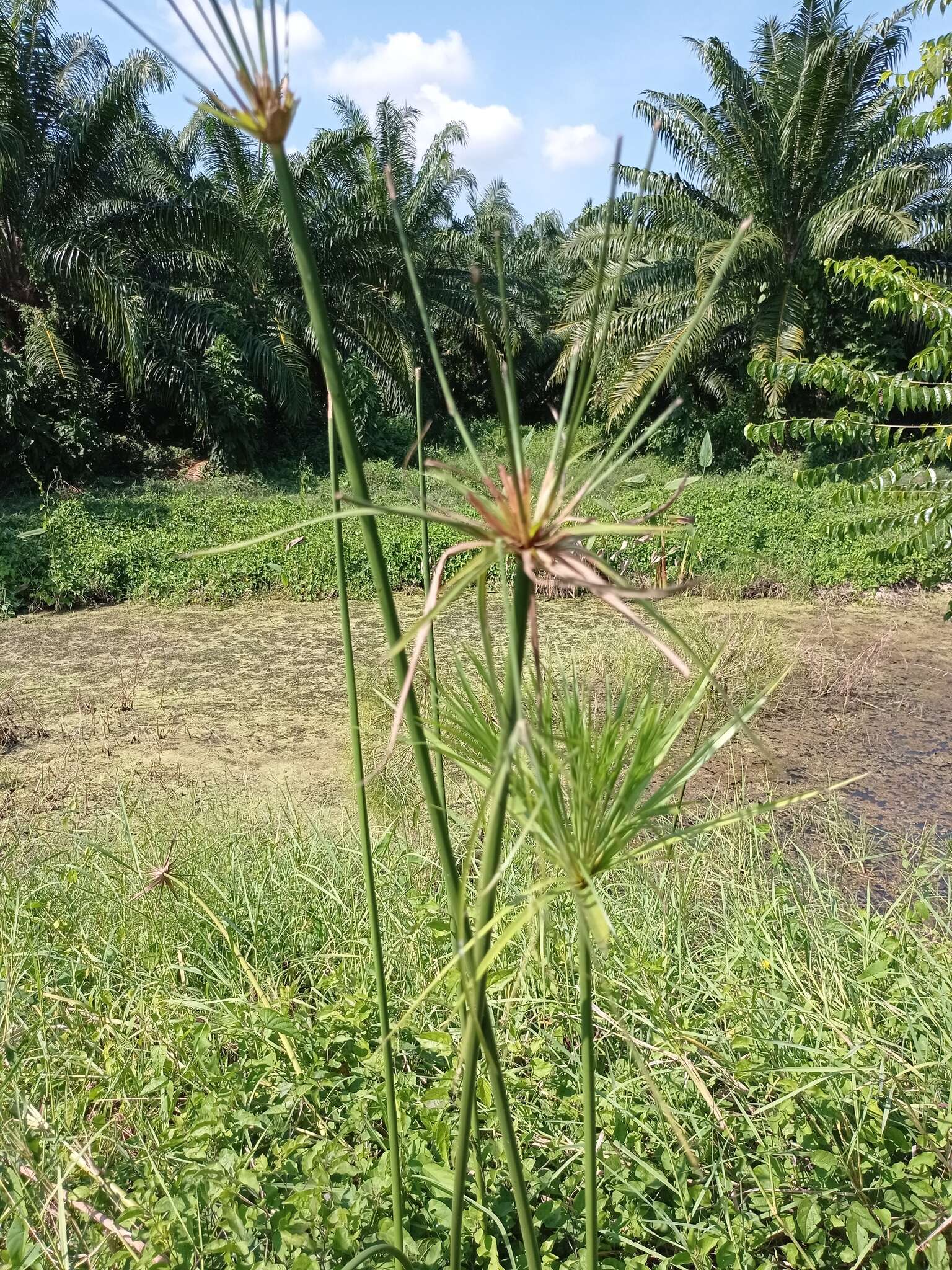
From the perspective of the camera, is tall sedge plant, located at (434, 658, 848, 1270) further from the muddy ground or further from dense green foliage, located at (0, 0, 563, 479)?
dense green foliage, located at (0, 0, 563, 479)

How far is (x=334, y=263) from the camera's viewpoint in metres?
11.7

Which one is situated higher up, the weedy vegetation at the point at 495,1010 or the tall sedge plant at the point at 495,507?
the tall sedge plant at the point at 495,507

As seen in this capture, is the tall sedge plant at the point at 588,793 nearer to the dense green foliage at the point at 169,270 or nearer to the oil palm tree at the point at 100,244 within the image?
the dense green foliage at the point at 169,270

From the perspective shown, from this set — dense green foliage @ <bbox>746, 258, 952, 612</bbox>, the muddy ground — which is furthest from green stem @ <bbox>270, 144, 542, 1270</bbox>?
dense green foliage @ <bbox>746, 258, 952, 612</bbox>

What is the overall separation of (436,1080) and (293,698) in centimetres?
377

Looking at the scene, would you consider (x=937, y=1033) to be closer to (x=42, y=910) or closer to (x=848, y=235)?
(x=42, y=910)

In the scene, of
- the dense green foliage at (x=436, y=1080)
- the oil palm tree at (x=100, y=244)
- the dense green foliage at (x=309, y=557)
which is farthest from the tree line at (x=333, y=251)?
the dense green foliage at (x=436, y=1080)

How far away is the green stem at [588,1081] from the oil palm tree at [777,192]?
29.2 ft

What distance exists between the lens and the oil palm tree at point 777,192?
30.5ft

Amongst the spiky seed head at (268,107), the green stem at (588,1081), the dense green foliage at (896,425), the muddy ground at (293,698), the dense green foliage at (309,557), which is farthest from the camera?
the dense green foliage at (309,557)

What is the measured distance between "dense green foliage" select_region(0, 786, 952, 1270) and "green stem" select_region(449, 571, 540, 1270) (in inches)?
5.1

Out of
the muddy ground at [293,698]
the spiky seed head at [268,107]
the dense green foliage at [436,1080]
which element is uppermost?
the spiky seed head at [268,107]

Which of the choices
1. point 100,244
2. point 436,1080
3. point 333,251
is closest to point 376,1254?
point 436,1080

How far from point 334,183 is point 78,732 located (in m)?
11.3
